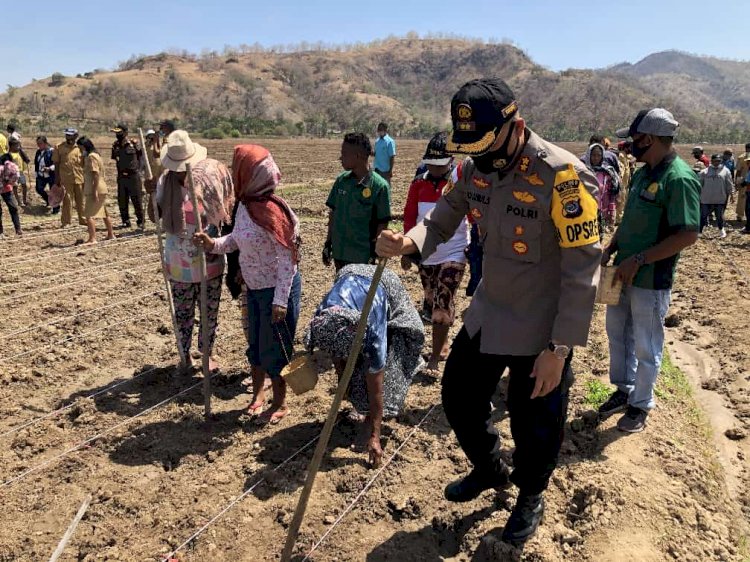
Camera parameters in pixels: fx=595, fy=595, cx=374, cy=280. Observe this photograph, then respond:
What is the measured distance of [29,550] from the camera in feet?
9.10

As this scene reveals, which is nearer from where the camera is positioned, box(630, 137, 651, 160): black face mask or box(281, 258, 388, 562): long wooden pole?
box(281, 258, 388, 562): long wooden pole

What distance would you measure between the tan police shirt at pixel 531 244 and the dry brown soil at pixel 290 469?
40.9 inches

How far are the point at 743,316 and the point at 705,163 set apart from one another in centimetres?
772

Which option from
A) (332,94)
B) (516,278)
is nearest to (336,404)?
(516,278)

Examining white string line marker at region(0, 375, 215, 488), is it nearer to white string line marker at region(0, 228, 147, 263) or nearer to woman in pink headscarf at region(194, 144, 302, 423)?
woman in pink headscarf at region(194, 144, 302, 423)

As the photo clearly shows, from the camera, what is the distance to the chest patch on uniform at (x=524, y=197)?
2113 millimetres

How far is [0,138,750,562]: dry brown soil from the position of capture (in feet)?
9.12

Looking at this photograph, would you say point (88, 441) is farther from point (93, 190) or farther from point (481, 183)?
point (93, 190)

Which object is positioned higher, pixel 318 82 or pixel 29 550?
pixel 318 82

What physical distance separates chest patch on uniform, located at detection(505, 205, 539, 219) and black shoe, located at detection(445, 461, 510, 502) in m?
1.20

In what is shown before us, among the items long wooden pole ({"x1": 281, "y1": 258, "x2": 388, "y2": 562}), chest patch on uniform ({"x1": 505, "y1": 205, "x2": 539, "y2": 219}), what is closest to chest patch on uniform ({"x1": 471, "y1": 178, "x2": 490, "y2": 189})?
chest patch on uniform ({"x1": 505, "y1": 205, "x2": 539, "y2": 219})

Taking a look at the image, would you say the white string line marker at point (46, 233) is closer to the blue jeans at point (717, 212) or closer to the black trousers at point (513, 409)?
the black trousers at point (513, 409)

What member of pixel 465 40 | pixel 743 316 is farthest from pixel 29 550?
pixel 465 40

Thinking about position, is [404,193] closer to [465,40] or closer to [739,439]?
[739,439]
